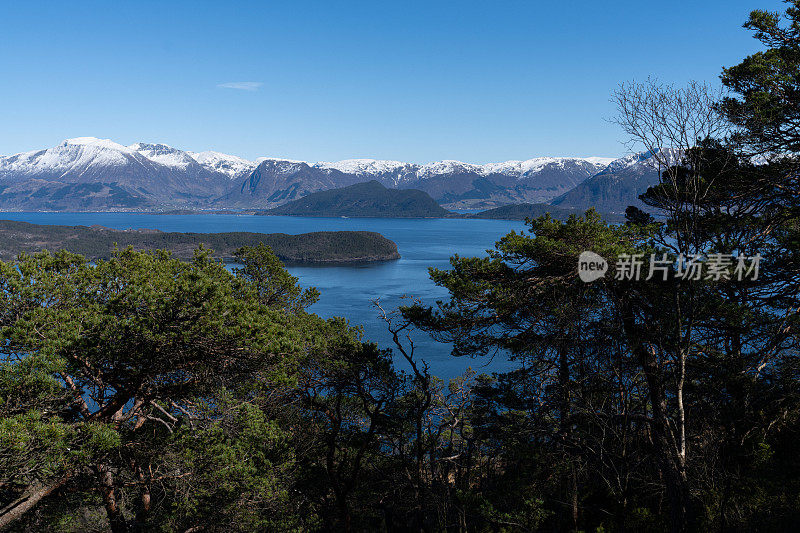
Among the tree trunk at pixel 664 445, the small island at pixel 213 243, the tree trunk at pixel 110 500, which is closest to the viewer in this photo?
the tree trunk at pixel 664 445

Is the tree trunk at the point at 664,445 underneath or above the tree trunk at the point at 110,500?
above

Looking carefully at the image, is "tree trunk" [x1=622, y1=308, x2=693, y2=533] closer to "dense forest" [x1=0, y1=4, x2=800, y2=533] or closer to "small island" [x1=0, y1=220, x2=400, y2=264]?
"dense forest" [x1=0, y1=4, x2=800, y2=533]

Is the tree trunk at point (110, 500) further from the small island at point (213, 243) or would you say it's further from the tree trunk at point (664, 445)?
the small island at point (213, 243)

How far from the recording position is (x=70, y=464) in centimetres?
699

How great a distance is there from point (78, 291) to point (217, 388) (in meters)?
3.22

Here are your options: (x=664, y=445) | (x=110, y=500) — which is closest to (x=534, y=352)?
(x=664, y=445)

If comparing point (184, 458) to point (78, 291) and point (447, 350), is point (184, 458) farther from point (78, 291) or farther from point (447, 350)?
point (447, 350)

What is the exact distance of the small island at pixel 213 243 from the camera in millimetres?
133750

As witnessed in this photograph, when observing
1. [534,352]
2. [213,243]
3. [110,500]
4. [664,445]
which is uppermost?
[534,352]

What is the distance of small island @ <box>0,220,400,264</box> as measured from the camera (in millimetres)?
133750

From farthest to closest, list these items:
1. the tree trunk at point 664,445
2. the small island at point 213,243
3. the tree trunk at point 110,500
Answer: the small island at point 213,243, the tree trunk at point 110,500, the tree trunk at point 664,445

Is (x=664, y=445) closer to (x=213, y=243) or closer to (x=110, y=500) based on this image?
(x=110, y=500)

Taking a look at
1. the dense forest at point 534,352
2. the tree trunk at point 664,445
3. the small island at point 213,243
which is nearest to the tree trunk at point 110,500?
the dense forest at point 534,352

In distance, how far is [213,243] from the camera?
141m
